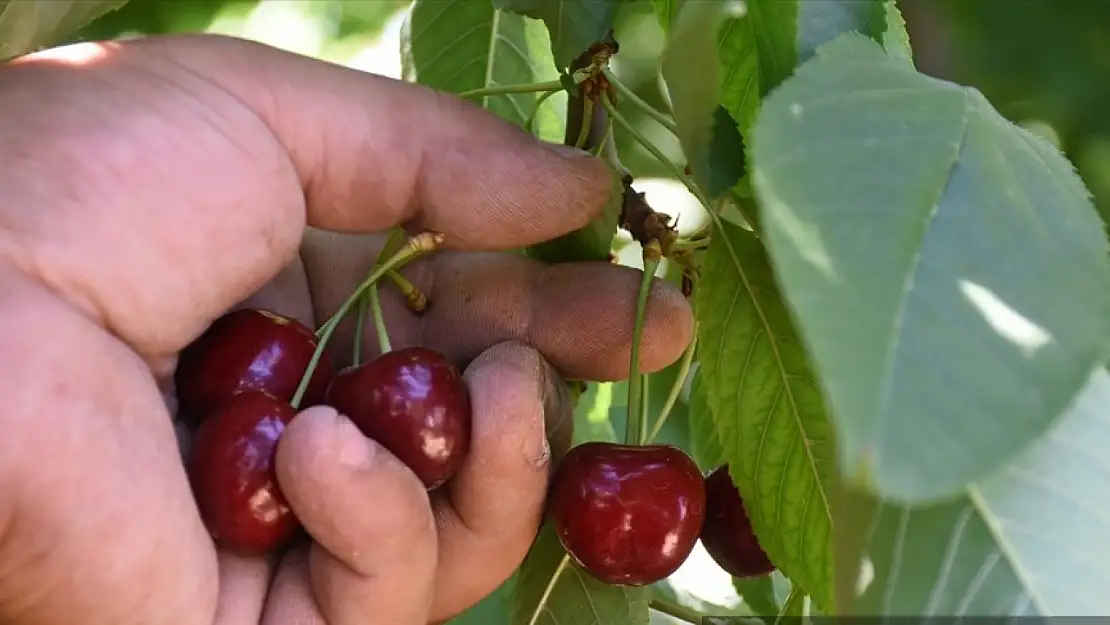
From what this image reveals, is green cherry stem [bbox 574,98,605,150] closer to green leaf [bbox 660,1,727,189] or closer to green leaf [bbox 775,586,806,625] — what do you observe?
green leaf [bbox 660,1,727,189]

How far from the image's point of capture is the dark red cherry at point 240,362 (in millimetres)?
627

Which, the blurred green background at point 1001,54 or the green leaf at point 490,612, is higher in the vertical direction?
the blurred green background at point 1001,54

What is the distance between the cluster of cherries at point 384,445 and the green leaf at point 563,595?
2.8 inches

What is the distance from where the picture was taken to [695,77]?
42 centimetres

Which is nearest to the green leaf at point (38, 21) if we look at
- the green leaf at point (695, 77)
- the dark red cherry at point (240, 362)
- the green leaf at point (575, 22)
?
the dark red cherry at point (240, 362)

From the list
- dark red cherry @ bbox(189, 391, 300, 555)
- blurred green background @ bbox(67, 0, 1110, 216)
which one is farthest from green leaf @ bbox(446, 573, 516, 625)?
blurred green background @ bbox(67, 0, 1110, 216)

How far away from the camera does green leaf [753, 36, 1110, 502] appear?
261mm

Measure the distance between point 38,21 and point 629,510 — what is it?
0.48 meters

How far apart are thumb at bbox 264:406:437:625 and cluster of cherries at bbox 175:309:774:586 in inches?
1.1

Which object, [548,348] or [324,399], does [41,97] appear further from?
[548,348]

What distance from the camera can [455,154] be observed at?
64 cm

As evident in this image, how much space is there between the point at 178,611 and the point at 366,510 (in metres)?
0.11

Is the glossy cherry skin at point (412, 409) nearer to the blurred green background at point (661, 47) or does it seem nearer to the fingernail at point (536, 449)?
the fingernail at point (536, 449)

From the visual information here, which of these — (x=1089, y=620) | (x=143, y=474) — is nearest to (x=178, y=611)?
(x=143, y=474)
